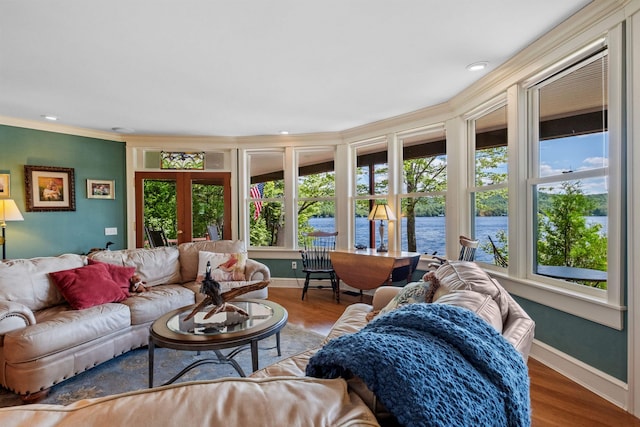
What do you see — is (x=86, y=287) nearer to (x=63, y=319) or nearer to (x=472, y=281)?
(x=63, y=319)

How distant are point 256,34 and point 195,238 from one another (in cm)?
369

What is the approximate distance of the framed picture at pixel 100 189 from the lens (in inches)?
180

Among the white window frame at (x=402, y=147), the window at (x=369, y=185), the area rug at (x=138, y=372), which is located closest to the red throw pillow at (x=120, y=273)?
the area rug at (x=138, y=372)

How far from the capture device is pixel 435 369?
2.33 ft

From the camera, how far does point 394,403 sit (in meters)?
0.64

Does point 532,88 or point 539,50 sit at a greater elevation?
point 539,50

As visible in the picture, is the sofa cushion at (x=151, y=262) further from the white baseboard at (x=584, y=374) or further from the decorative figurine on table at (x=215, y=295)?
the white baseboard at (x=584, y=374)

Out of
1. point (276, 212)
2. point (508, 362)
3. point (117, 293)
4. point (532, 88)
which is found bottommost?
point (117, 293)

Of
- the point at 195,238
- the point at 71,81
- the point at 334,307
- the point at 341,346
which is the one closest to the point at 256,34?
the point at 71,81

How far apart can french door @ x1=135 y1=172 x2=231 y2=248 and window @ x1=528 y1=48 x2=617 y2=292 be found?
4.08 m

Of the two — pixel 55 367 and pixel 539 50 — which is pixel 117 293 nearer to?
pixel 55 367

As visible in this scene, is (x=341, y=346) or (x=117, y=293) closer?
(x=341, y=346)

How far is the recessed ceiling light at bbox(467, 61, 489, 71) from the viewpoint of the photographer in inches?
104

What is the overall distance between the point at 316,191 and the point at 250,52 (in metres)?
2.85
